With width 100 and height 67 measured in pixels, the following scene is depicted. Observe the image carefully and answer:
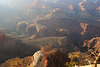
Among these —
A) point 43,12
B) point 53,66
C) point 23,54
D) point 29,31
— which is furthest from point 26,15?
point 53,66

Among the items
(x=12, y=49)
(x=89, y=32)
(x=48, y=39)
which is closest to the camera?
(x=12, y=49)

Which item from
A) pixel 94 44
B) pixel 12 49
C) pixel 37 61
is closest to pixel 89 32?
pixel 94 44

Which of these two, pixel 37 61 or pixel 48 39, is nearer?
pixel 37 61

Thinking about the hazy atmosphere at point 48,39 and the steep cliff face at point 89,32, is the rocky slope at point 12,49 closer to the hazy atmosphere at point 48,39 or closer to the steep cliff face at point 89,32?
the hazy atmosphere at point 48,39

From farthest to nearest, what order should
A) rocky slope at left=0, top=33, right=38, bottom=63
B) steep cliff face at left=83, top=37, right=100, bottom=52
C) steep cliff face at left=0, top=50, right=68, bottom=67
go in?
steep cliff face at left=83, top=37, right=100, bottom=52 → rocky slope at left=0, top=33, right=38, bottom=63 → steep cliff face at left=0, top=50, right=68, bottom=67

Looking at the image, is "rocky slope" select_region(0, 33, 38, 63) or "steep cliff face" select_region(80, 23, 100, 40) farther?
"steep cliff face" select_region(80, 23, 100, 40)

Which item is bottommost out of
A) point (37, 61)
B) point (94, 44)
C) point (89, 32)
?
point (94, 44)

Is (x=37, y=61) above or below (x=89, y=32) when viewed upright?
above

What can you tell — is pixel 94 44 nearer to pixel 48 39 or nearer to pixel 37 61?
pixel 48 39

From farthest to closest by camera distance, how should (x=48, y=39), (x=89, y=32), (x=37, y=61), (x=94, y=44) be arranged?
(x=89, y=32)
(x=94, y=44)
(x=48, y=39)
(x=37, y=61)

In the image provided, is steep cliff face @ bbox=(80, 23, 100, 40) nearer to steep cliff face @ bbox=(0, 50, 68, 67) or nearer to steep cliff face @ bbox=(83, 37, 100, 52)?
steep cliff face @ bbox=(83, 37, 100, 52)

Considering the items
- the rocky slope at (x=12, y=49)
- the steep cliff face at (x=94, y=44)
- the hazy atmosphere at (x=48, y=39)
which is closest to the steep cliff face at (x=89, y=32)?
the hazy atmosphere at (x=48, y=39)

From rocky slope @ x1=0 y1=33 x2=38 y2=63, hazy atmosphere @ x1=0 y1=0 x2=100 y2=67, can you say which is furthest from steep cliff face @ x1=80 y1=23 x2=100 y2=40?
rocky slope @ x1=0 y1=33 x2=38 y2=63
